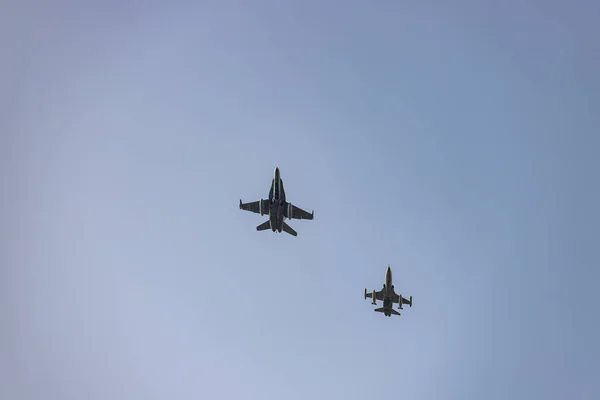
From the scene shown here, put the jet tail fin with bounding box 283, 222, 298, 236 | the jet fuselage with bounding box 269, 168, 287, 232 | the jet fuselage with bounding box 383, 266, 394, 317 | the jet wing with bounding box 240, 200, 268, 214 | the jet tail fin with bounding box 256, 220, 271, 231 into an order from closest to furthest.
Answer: the jet fuselage with bounding box 269, 168, 287, 232 < the jet wing with bounding box 240, 200, 268, 214 < the jet tail fin with bounding box 283, 222, 298, 236 < the jet tail fin with bounding box 256, 220, 271, 231 < the jet fuselage with bounding box 383, 266, 394, 317

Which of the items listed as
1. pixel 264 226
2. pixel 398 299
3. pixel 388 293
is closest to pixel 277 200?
pixel 264 226

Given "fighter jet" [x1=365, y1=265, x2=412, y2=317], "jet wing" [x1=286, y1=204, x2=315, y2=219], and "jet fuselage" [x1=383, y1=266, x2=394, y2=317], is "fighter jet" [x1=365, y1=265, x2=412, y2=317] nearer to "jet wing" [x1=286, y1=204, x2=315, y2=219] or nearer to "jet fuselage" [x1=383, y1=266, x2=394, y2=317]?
"jet fuselage" [x1=383, y1=266, x2=394, y2=317]

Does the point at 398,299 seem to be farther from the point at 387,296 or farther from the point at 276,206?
the point at 276,206

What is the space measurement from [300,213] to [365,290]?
944 inches

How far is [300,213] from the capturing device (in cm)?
10738

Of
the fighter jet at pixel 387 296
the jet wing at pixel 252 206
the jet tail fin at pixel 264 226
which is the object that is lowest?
the fighter jet at pixel 387 296

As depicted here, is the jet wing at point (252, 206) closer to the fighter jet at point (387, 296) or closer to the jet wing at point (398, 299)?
the fighter jet at point (387, 296)

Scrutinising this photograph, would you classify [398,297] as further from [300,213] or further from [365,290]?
[300,213]

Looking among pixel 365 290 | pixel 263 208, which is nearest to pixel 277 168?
pixel 263 208

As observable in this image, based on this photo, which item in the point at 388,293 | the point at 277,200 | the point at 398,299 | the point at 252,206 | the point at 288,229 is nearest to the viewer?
the point at 277,200

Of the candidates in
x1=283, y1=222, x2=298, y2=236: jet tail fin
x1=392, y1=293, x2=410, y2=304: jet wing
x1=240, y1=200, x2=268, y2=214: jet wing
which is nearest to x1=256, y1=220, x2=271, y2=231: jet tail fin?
x1=283, y1=222, x2=298, y2=236: jet tail fin

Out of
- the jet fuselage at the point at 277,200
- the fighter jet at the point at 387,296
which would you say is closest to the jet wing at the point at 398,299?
the fighter jet at the point at 387,296

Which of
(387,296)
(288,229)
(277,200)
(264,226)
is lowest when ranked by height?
(387,296)

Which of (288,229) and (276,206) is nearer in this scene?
(276,206)
